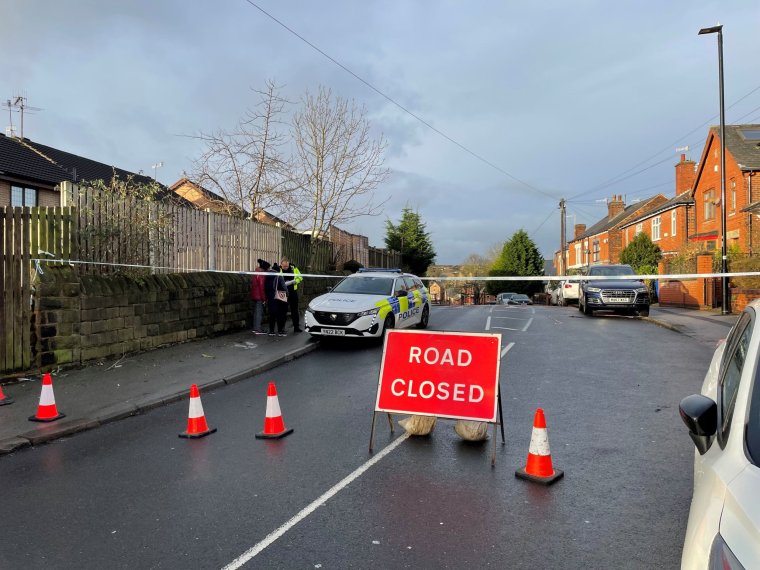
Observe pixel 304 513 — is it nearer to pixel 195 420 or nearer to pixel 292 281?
pixel 195 420

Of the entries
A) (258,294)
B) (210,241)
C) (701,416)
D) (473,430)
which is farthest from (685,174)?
(701,416)

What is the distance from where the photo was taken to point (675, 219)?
35.5 m

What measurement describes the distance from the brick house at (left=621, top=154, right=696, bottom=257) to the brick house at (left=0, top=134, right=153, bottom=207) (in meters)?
30.0

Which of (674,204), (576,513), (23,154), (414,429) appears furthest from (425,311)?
(674,204)

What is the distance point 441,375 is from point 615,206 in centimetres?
6072

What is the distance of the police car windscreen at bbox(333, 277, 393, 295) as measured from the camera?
1270 centimetres

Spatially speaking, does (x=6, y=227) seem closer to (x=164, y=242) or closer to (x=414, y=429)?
(x=164, y=242)

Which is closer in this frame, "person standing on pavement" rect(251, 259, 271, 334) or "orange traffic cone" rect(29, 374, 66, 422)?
"orange traffic cone" rect(29, 374, 66, 422)

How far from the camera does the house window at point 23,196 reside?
24.7 meters

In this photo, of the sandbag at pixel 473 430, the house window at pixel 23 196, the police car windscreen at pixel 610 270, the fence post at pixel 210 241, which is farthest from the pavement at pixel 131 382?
the house window at pixel 23 196

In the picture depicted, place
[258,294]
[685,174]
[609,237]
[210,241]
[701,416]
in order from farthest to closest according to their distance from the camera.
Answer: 1. [609,237]
2. [685,174]
3. [210,241]
4. [258,294]
5. [701,416]

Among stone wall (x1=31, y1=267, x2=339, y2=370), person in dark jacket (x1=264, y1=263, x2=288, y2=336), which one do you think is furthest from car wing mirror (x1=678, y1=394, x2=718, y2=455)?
person in dark jacket (x1=264, y1=263, x2=288, y2=336)

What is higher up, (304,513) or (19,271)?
(19,271)

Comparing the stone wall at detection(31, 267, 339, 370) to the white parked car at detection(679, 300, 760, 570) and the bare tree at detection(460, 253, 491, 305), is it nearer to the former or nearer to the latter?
the white parked car at detection(679, 300, 760, 570)
